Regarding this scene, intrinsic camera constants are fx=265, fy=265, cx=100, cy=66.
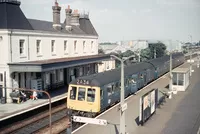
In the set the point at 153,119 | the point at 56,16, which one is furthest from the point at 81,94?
the point at 56,16

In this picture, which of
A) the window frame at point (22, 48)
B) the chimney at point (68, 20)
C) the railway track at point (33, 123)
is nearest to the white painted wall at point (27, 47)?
the window frame at point (22, 48)

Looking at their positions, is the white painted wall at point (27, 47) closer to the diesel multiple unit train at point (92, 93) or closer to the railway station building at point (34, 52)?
the railway station building at point (34, 52)

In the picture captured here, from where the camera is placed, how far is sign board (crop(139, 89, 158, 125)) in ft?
56.9

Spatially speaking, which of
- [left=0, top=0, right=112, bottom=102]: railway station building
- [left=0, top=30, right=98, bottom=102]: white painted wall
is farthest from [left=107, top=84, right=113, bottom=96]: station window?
[left=0, top=30, right=98, bottom=102]: white painted wall

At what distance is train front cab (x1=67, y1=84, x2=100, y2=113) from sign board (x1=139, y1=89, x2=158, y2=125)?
10.7 ft

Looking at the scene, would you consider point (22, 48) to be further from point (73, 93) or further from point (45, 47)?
point (73, 93)

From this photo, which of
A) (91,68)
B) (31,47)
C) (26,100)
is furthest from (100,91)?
(91,68)

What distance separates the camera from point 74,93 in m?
19.5

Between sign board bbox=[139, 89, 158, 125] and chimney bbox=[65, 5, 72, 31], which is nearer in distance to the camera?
sign board bbox=[139, 89, 158, 125]

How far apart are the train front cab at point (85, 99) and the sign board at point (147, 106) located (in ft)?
10.7

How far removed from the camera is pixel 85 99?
62.3ft

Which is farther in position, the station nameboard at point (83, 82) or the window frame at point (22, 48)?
the window frame at point (22, 48)

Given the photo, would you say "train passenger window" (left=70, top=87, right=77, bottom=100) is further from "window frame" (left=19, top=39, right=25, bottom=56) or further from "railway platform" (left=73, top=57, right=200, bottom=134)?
"window frame" (left=19, top=39, right=25, bottom=56)

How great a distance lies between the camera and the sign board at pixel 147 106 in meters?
17.3
